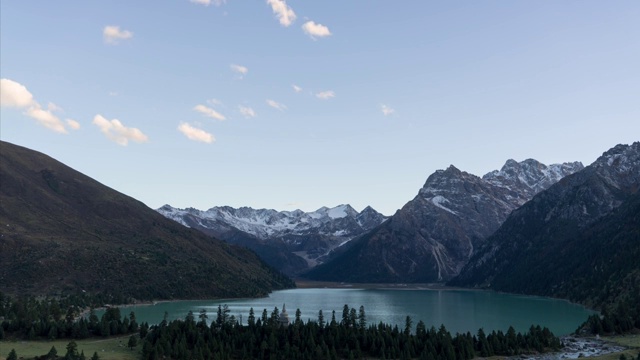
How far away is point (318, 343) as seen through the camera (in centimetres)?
12812

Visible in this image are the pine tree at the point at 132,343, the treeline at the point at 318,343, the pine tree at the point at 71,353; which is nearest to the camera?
the pine tree at the point at 71,353

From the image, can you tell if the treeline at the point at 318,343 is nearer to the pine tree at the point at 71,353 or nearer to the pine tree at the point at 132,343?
the pine tree at the point at 132,343

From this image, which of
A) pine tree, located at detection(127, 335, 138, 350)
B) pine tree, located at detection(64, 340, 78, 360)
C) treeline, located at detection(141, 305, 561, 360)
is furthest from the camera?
pine tree, located at detection(127, 335, 138, 350)

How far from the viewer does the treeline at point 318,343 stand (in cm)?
11981

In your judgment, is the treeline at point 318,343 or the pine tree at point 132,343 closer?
the treeline at point 318,343

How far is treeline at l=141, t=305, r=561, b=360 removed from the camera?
11981cm

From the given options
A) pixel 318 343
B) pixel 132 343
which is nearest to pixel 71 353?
pixel 132 343

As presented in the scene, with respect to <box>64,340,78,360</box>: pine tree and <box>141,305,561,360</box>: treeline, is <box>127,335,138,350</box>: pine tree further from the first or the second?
<box>64,340,78,360</box>: pine tree

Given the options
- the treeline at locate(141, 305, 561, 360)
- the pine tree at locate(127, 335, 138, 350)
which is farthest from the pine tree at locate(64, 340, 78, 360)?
the pine tree at locate(127, 335, 138, 350)

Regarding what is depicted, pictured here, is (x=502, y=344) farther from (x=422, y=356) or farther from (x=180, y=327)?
(x=180, y=327)

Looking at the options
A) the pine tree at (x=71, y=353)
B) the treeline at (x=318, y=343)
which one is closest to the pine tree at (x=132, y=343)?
the treeline at (x=318, y=343)

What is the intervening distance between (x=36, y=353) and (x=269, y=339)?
152ft

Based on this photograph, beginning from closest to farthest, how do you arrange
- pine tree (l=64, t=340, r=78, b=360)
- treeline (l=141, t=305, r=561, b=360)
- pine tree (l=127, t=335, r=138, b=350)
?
pine tree (l=64, t=340, r=78, b=360), treeline (l=141, t=305, r=561, b=360), pine tree (l=127, t=335, r=138, b=350)

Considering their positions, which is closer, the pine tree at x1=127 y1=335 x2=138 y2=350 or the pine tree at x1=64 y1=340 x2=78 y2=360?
the pine tree at x1=64 y1=340 x2=78 y2=360
